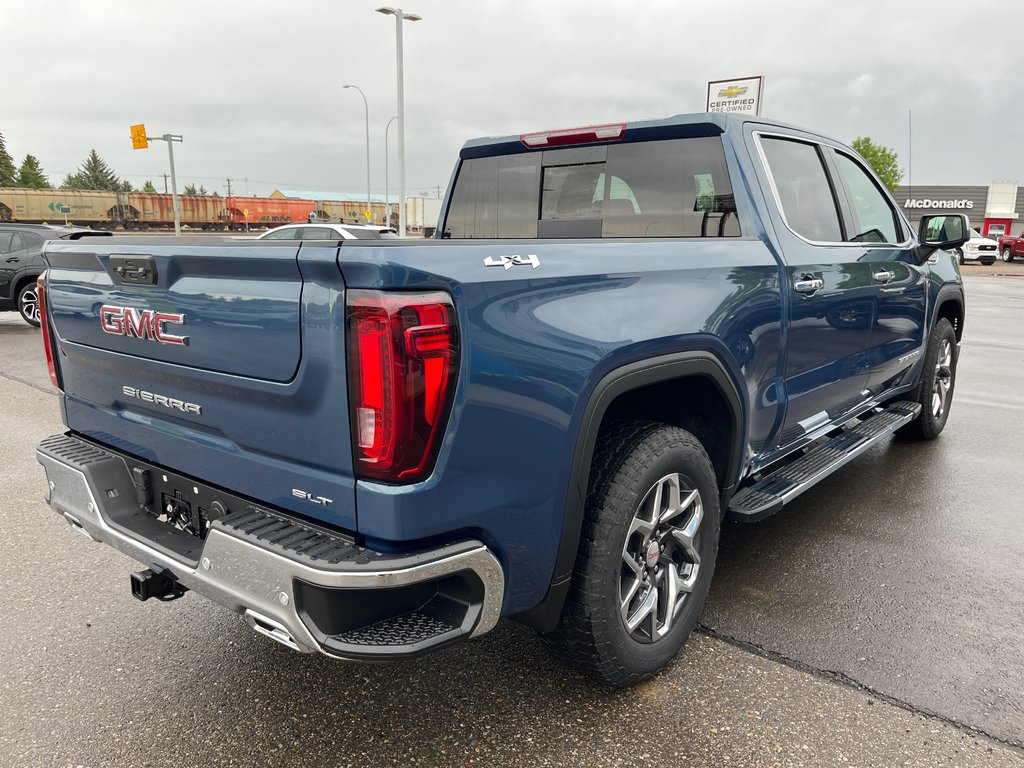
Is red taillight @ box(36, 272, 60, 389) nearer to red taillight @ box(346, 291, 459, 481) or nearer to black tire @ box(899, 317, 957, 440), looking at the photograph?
red taillight @ box(346, 291, 459, 481)

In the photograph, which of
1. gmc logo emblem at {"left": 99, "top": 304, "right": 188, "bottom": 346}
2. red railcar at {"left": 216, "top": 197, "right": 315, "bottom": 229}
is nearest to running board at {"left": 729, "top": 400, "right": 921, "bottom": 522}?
gmc logo emblem at {"left": 99, "top": 304, "right": 188, "bottom": 346}

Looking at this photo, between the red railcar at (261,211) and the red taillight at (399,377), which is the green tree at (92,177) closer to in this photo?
the red railcar at (261,211)

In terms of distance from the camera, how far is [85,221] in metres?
51.8

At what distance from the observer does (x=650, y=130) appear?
11.3ft

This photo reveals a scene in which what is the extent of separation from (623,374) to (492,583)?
28.5 inches

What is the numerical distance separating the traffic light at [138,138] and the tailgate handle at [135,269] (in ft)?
116

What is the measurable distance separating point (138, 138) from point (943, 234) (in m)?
35.4

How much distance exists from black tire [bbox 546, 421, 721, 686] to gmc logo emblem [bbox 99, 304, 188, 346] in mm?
1319

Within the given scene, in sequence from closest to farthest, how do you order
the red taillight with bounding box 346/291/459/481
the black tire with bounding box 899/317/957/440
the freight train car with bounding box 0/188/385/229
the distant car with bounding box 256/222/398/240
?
1. the red taillight with bounding box 346/291/459/481
2. the black tire with bounding box 899/317/957/440
3. the distant car with bounding box 256/222/398/240
4. the freight train car with bounding box 0/188/385/229

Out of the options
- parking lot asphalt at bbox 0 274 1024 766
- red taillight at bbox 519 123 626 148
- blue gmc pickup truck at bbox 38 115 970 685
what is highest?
red taillight at bbox 519 123 626 148

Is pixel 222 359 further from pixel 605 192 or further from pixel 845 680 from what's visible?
pixel 845 680

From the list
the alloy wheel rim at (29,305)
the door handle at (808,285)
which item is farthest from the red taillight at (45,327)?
the alloy wheel rim at (29,305)

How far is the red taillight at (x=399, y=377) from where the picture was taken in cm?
180

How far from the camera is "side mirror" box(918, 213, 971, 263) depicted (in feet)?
15.3
